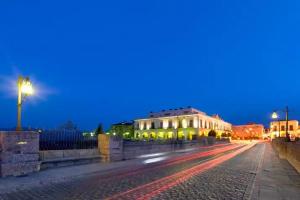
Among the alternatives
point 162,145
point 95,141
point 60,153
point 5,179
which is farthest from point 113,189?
point 162,145

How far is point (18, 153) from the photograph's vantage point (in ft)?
44.8

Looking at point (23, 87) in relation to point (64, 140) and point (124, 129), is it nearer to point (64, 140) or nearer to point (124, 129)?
point (64, 140)

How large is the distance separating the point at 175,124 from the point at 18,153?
94539 millimetres

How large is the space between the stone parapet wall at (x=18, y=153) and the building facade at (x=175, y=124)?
273ft

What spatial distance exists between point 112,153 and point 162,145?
13953 mm

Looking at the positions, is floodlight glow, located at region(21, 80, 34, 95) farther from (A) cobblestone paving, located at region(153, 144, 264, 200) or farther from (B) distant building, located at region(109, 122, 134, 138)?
(B) distant building, located at region(109, 122, 134, 138)

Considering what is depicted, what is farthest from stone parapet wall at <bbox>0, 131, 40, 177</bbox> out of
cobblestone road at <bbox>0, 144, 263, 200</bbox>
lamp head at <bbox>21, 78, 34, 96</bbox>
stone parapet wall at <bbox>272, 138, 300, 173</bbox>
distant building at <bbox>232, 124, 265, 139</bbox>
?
distant building at <bbox>232, 124, 265, 139</bbox>

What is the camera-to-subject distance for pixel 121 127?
128500 mm

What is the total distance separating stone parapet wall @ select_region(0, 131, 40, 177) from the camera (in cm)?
1306

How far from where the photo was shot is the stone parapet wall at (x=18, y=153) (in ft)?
42.9

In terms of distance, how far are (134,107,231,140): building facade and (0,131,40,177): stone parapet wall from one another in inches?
3271

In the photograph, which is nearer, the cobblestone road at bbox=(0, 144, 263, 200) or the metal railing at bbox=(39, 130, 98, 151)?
the cobblestone road at bbox=(0, 144, 263, 200)

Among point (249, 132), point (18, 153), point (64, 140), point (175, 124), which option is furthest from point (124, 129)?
point (18, 153)

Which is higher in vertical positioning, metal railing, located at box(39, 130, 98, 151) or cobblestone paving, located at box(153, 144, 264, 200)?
metal railing, located at box(39, 130, 98, 151)
